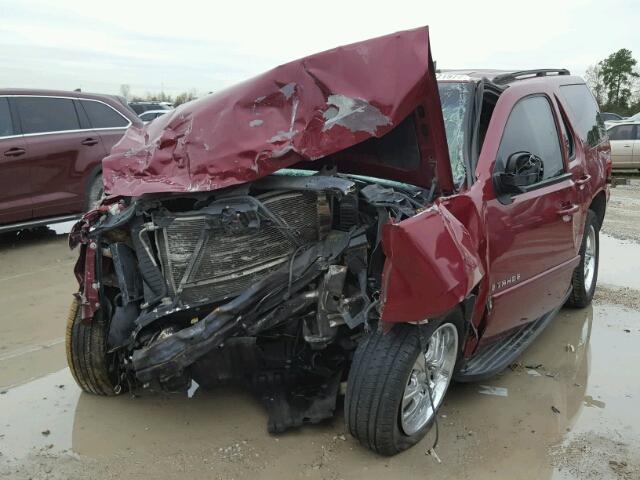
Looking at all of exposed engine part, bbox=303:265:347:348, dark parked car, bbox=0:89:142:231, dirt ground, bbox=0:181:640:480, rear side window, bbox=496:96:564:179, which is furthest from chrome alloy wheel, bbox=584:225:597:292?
dark parked car, bbox=0:89:142:231

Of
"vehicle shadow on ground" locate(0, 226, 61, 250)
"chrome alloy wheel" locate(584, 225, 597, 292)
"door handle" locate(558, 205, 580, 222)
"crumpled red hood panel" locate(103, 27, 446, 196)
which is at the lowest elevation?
"chrome alloy wheel" locate(584, 225, 597, 292)

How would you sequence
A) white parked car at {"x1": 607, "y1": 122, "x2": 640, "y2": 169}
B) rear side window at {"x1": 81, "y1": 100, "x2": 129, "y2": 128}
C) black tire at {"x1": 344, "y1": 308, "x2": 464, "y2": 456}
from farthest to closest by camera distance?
white parked car at {"x1": 607, "y1": 122, "x2": 640, "y2": 169} < rear side window at {"x1": 81, "y1": 100, "x2": 129, "y2": 128} < black tire at {"x1": 344, "y1": 308, "x2": 464, "y2": 456}

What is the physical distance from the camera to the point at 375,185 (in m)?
3.13

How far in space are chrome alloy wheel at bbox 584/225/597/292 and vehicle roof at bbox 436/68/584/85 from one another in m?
1.32

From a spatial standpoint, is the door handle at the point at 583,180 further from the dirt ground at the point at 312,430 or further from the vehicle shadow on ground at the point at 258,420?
the vehicle shadow on ground at the point at 258,420

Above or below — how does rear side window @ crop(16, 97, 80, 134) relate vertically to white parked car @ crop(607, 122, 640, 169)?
above

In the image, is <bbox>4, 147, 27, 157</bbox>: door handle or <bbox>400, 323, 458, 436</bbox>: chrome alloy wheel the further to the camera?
<bbox>4, 147, 27, 157</bbox>: door handle

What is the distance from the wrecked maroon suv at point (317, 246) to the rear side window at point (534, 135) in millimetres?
66

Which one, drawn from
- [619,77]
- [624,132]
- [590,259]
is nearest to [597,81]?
[619,77]

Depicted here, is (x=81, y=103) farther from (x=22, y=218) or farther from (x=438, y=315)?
(x=438, y=315)

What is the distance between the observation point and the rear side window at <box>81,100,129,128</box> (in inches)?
316

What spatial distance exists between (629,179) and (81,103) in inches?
545

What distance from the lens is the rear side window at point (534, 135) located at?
362cm

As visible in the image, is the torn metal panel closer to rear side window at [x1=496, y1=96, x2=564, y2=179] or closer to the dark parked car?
rear side window at [x1=496, y1=96, x2=564, y2=179]
